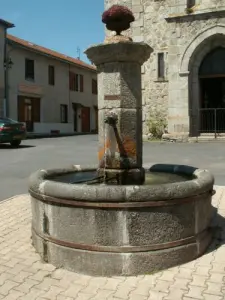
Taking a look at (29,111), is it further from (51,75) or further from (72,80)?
(72,80)

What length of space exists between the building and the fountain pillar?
2421 centimetres

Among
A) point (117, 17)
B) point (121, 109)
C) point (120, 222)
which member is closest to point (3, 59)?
point (117, 17)

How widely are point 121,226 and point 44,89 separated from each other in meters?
29.8

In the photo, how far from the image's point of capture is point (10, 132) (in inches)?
695

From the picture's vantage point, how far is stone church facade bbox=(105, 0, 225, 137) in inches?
719

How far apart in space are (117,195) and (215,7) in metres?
16.6

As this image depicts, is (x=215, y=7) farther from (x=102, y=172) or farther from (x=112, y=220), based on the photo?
(x=112, y=220)

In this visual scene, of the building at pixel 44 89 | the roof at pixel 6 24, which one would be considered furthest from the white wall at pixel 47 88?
the roof at pixel 6 24

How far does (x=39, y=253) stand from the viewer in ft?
14.9

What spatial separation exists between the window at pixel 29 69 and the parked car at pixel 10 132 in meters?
13.3

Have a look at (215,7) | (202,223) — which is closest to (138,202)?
(202,223)

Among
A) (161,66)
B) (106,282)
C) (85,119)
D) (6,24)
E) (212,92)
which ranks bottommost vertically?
(106,282)

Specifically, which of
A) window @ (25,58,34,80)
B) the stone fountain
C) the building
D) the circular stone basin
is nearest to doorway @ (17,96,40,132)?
the building

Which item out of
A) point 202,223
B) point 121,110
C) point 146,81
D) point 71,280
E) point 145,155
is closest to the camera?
point 71,280
